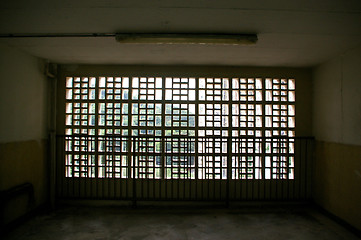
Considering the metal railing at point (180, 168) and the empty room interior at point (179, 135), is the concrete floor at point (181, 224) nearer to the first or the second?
the empty room interior at point (179, 135)
